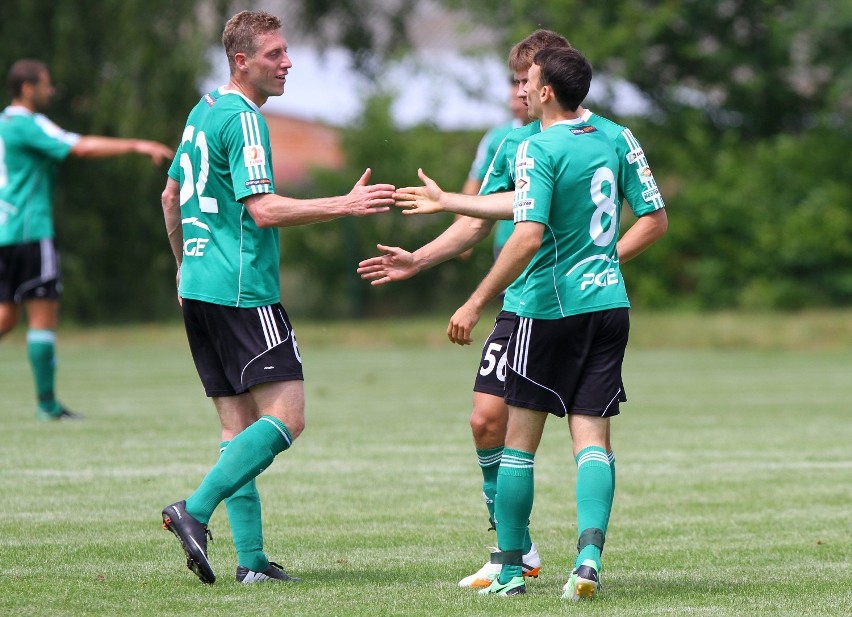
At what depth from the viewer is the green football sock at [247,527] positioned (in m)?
5.98

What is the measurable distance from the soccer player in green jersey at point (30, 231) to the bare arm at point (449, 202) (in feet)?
20.8

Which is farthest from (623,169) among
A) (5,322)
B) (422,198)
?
(5,322)

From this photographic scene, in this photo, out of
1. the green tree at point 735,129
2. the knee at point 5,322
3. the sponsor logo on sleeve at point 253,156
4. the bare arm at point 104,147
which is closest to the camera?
the sponsor logo on sleeve at point 253,156

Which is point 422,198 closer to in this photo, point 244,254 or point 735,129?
point 244,254

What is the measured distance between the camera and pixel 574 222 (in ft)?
18.7

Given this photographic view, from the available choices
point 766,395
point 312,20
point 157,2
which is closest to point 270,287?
point 766,395

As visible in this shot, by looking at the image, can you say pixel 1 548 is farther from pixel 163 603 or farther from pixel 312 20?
pixel 312 20

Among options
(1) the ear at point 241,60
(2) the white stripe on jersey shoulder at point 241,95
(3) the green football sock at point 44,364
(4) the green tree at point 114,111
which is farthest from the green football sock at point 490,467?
(4) the green tree at point 114,111

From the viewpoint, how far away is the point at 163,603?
5.43 meters

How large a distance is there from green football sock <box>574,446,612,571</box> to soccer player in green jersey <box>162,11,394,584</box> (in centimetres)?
115

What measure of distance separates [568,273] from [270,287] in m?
1.19

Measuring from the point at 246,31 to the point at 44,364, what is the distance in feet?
21.2

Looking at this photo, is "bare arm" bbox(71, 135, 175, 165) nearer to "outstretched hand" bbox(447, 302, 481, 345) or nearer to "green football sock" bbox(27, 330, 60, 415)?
"green football sock" bbox(27, 330, 60, 415)

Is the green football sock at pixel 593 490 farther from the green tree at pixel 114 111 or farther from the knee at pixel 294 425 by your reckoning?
the green tree at pixel 114 111
